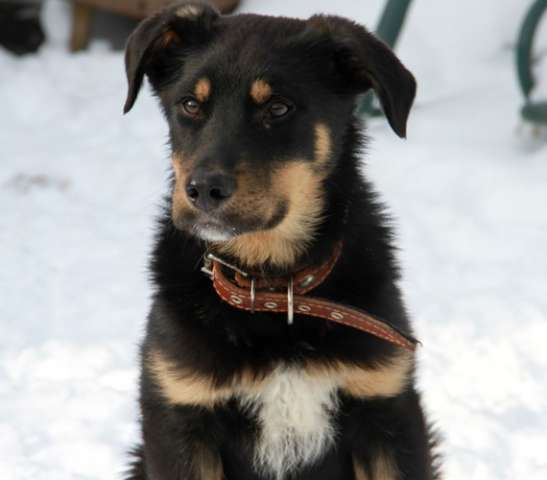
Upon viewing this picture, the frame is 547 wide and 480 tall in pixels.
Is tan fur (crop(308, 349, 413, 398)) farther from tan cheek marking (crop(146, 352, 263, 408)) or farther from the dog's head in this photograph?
the dog's head

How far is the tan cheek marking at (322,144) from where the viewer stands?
3.27 metres

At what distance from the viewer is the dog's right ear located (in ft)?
10.6

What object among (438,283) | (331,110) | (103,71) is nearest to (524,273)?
(438,283)

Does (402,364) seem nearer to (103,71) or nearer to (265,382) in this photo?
(265,382)

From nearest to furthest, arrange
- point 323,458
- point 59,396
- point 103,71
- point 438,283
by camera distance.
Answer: point 323,458, point 59,396, point 438,283, point 103,71

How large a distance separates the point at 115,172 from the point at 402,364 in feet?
13.2

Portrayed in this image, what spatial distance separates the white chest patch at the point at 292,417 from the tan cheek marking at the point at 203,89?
0.87m

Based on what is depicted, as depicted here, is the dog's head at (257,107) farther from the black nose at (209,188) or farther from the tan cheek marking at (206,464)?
the tan cheek marking at (206,464)

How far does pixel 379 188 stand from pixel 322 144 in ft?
11.1

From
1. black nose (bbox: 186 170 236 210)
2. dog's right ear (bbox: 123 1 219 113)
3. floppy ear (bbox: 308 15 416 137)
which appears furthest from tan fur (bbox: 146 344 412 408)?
dog's right ear (bbox: 123 1 219 113)

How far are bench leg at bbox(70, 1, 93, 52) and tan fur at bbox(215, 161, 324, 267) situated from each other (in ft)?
19.0

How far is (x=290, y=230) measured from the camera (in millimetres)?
3398

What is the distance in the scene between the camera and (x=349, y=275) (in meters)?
3.43

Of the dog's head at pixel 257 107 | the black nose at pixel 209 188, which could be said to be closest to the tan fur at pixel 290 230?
the dog's head at pixel 257 107
